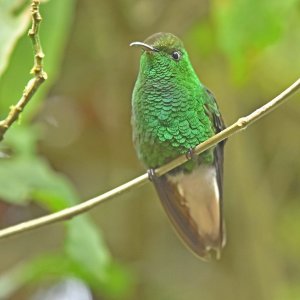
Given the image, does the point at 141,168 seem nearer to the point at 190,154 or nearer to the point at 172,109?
the point at 172,109

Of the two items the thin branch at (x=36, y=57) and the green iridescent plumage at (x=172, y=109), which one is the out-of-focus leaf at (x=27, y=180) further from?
the thin branch at (x=36, y=57)

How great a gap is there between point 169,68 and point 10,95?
445 millimetres

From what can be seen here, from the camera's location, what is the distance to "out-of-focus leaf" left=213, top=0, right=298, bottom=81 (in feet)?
6.24

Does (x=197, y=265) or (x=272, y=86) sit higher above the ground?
(x=272, y=86)

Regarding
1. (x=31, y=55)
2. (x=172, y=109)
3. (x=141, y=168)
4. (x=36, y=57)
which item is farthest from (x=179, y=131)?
(x=141, y=168)

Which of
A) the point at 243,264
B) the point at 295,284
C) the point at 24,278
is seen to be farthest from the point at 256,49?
the point at 295,284

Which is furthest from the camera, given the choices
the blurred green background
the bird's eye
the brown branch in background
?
the blurred green background

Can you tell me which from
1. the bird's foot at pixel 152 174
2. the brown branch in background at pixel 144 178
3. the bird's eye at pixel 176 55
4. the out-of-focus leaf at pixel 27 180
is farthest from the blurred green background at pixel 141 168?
the brown branch in background at pixel 144 178

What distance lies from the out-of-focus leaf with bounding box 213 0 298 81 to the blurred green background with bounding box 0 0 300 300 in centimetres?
79

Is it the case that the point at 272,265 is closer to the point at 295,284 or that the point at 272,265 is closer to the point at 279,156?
the point at 295,284

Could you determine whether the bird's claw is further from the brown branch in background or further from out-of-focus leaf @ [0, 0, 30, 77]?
out-of-focus leaf @ [0, 0, 30, 77]

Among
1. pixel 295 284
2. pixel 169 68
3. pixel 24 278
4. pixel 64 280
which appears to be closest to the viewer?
pixel 169 68

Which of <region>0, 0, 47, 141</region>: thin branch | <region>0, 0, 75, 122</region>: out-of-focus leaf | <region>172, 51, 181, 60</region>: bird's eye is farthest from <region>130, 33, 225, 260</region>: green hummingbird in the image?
<region>0, 0, 47, 141</region>: thin branch

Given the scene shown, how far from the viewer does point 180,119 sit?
1915mm
